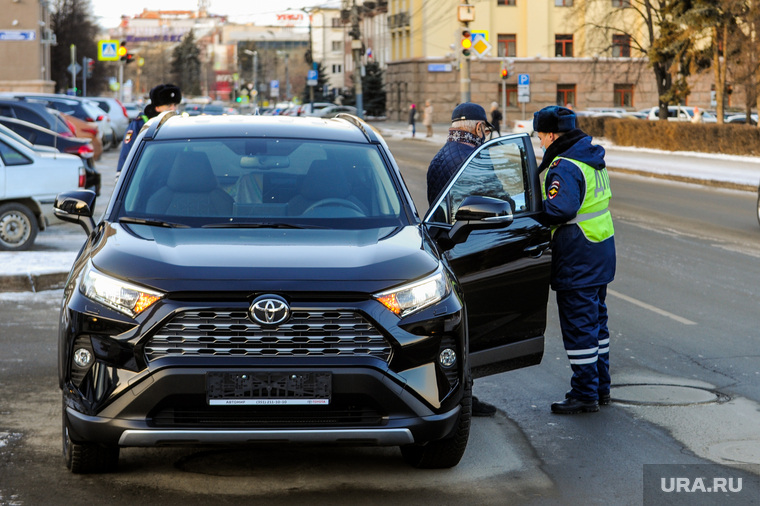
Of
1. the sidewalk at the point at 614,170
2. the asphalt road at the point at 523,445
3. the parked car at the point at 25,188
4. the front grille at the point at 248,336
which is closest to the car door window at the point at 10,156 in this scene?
the parked car at the point at 25,188

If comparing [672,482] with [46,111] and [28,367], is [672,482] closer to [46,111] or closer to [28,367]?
[28,367]

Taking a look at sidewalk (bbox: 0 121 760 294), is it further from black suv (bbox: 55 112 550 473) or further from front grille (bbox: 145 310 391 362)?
front grille (bbox: 145 310 391 362)

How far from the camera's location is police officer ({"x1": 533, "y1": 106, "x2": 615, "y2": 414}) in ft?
22.1

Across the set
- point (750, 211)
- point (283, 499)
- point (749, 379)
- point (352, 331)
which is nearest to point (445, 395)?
point (352, 331)

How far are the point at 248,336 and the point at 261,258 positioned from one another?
391 mm

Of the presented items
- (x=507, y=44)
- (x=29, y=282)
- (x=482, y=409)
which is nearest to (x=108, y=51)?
(x=507, y=44)

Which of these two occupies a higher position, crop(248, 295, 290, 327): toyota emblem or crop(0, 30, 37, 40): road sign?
crop(0, 30, 37, 40): road sign

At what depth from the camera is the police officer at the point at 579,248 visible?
265 inches

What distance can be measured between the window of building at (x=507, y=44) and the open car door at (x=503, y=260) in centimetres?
6904

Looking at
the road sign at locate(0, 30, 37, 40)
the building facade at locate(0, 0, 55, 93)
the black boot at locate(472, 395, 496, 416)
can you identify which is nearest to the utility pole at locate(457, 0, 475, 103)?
the black boot at locate(472, 395, 496, 416)

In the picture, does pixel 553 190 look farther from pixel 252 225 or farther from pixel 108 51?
pixel 108 51

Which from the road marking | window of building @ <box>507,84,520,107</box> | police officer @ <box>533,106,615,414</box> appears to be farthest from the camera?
window of building @ <box>507,84,520,107</box>

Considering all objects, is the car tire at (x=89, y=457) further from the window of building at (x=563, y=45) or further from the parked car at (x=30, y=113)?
the window of building at (x=563, y=45)

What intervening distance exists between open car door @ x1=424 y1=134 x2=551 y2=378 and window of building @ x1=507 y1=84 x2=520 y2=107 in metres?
68.7
